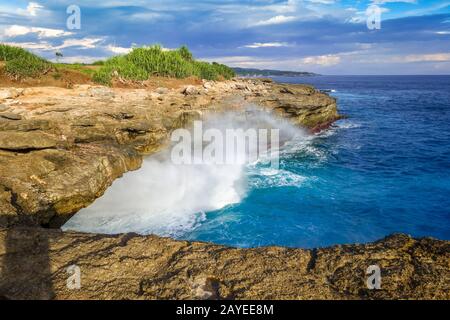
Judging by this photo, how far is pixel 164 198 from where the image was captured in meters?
18.6

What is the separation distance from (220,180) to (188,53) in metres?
33.0

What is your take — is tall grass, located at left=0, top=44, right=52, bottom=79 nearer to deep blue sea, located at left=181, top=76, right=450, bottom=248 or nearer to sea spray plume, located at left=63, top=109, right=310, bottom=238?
sea spray plume, located at left=63, top=109, right=310, bottom=238

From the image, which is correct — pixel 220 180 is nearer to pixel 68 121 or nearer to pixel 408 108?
pixel 68 121

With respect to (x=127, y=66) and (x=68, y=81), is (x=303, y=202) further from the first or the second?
(x=127, y=66)

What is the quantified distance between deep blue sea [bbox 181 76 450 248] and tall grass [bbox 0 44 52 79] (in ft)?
68.0

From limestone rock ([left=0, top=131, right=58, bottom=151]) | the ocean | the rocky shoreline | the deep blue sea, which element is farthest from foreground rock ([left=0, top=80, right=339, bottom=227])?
the deep blue sea

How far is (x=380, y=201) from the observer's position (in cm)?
1927

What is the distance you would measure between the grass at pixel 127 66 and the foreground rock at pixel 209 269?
85.4 ft

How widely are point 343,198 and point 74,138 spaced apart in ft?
51.2
